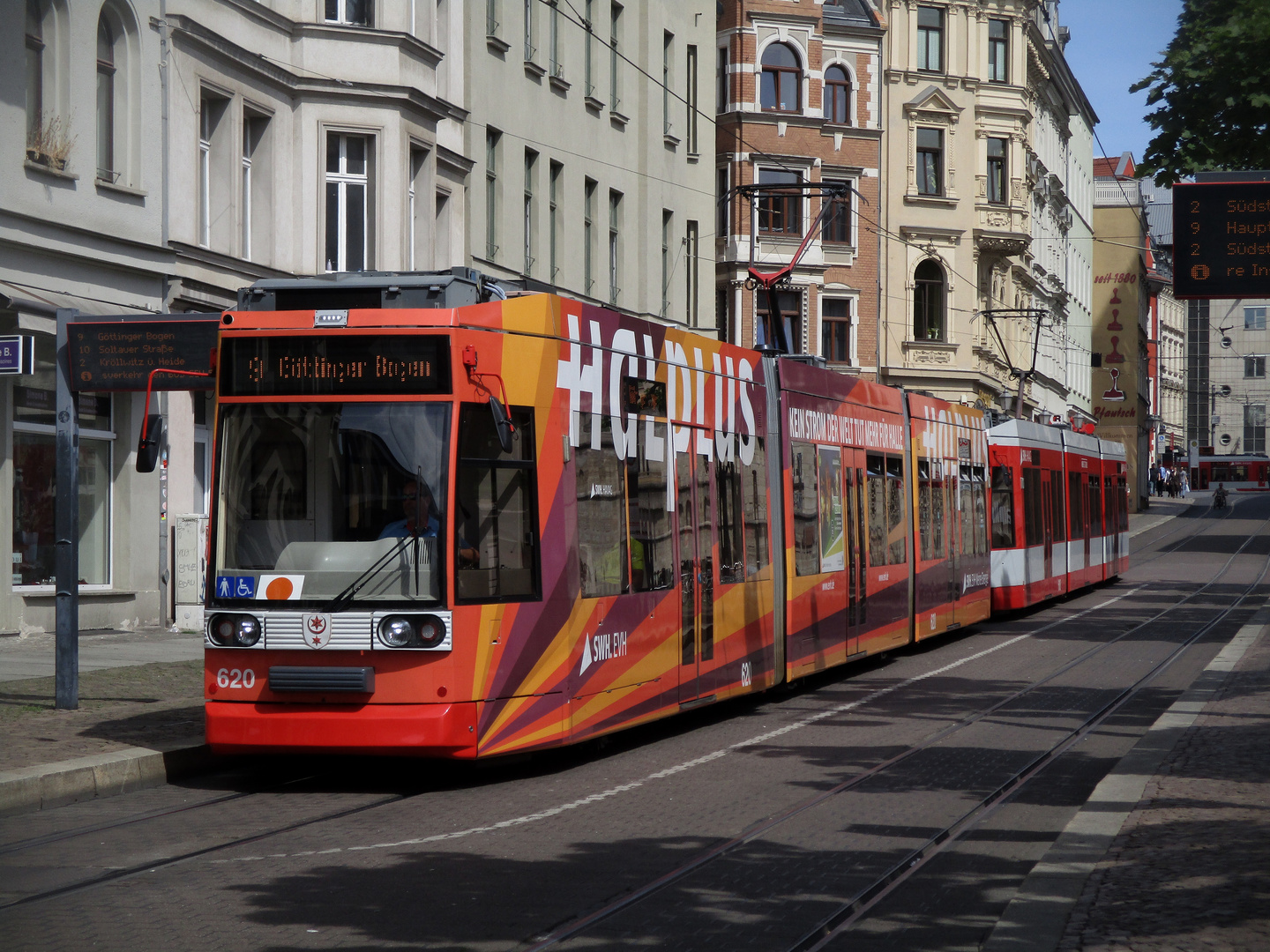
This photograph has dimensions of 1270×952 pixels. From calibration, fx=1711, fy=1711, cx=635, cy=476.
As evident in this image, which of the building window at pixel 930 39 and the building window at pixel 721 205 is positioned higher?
the building window at pixel 930 39

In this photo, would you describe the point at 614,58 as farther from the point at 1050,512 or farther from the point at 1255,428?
the point at 1255,428

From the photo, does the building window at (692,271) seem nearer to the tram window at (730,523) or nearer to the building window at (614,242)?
the building window at (614,242)

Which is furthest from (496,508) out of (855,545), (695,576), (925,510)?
(925,510)

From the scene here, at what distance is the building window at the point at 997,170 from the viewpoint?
5562cm

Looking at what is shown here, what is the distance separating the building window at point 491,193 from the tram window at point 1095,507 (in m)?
13.2

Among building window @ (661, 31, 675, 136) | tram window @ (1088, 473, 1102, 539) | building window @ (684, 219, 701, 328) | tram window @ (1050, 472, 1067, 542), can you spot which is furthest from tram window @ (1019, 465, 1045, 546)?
building window @ (661, 31, 675, 136)

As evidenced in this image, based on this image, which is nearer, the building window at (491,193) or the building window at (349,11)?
the building window at (349,11)

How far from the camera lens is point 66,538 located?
12.8m

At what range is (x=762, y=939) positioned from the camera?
6.50 metres

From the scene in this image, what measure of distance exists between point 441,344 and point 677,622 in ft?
11.5

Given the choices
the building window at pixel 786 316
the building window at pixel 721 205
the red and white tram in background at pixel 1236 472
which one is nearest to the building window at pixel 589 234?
the building window at pixel 721 205

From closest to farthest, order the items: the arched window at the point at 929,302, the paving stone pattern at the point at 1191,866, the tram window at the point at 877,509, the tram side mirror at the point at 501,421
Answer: the paving stone pattern at the point at 1191,866 → the tram side mirror at the point at 501,421 → the tram window at the point at 877,509 → the arched window at the point at 929,302

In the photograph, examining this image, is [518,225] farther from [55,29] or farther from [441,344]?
[441,344]

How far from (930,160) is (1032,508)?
92.9 feet
